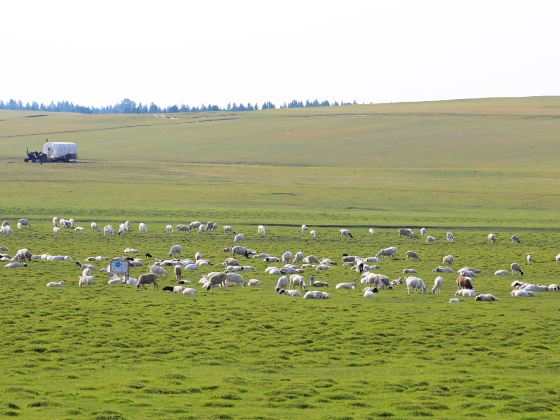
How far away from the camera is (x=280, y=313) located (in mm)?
27953

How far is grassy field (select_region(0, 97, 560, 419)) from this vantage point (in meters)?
18.5

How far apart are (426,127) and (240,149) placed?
94.8ft

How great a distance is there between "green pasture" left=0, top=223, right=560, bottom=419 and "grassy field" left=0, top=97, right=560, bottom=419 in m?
0.07

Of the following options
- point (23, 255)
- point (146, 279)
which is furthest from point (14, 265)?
point (146, 279)

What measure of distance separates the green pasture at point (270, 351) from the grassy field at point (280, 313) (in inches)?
2.6

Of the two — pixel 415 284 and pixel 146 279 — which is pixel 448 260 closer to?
pixel 415 284

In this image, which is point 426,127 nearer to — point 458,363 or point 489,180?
point 489,180

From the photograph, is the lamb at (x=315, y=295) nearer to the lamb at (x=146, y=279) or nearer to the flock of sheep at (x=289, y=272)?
the flock of sheep at (x=289, y=272)

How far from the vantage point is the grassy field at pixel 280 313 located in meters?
18.5

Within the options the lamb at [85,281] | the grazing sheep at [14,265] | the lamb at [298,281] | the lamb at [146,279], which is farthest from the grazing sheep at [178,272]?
the grazing sheep at [14,265]

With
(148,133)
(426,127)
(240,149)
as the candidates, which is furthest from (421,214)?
(148,133)

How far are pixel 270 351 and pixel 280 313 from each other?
4.66m

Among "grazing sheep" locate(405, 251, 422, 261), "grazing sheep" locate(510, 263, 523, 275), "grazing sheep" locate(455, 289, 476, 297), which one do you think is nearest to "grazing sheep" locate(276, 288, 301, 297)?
"grazing sheep" locate(455, 289, 476, 297)

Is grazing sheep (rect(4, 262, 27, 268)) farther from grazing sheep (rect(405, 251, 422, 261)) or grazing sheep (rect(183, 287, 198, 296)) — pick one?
grazing sheep (rect(405, 251, 422, 261))
